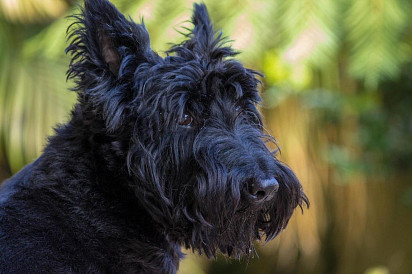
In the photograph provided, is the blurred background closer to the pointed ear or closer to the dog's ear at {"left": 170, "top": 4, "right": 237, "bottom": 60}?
the dog's ear at {"left": 170, "top": 4, "right": 237, "bottom": 60}

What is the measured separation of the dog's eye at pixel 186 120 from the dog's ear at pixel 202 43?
0.30m

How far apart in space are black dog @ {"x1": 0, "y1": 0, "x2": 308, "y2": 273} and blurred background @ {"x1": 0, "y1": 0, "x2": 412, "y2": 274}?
183cm

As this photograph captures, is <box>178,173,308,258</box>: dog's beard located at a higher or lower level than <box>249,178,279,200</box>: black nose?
lower

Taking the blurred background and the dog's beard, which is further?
the blurred background

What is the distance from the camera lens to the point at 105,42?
2.33m

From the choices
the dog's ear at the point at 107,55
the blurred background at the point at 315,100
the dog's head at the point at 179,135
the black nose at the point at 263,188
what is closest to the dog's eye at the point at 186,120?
the dog's head at the point at 179,135

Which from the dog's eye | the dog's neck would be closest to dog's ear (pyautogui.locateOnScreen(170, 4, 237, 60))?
the dog's eye

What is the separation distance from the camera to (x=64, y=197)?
216cm

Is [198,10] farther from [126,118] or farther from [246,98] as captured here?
[126,118]

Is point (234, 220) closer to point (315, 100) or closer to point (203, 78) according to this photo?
point (203, 78)

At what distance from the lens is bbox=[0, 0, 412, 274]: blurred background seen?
489 cm

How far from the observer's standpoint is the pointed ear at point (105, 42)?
7.42 ft

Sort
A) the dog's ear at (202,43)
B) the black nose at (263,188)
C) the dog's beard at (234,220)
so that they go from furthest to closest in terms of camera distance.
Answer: the dog's ear at (202,43)
the dog's beard at (234,220)
the black nose at (263,188)

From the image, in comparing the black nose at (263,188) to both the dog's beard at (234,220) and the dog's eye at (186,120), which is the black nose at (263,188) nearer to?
the dog's beard at (234,220)
